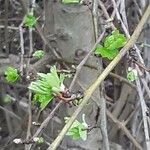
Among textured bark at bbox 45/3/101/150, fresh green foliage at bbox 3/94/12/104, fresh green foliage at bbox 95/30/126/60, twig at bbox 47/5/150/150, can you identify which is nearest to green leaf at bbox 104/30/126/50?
fresh green foliage at bbox 95/30/126/60

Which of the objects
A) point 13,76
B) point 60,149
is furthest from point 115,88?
point 13,76

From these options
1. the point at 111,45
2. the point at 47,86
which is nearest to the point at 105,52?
the point at 111,45

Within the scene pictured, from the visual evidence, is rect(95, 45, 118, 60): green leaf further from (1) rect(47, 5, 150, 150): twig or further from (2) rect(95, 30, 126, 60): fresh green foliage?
(1) rect(47, 5, 150, 150): twig

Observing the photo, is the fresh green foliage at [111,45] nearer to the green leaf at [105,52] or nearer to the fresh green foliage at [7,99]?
the green leaf at [105,52]

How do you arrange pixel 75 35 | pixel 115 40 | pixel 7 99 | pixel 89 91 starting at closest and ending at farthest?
pixel 89 91
pixel 115 40
pixel 75 35
pixel 7 99

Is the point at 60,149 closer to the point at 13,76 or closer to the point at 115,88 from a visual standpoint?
the point at 13,76

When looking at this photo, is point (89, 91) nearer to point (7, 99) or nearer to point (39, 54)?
point (39, 54)

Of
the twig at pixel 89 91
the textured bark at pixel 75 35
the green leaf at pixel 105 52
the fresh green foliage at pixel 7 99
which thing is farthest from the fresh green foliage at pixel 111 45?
the fresh green foliage at pixel 7 99

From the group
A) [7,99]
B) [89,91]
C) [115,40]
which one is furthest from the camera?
[7,99]
